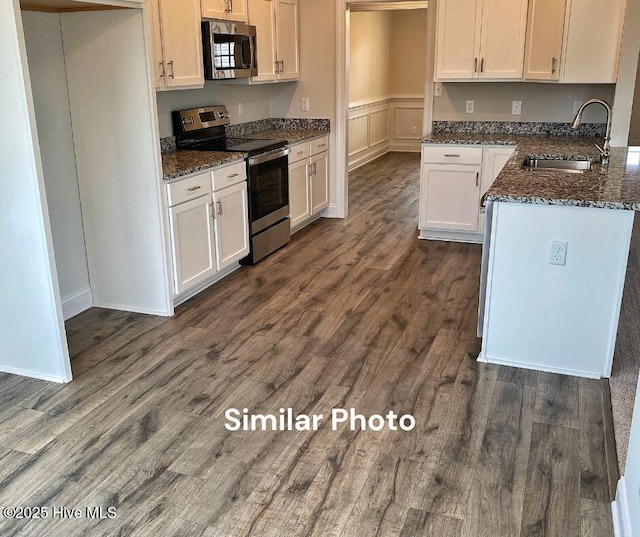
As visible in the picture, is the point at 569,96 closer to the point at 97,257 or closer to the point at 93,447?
the point at 97,257

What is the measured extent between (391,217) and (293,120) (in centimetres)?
143

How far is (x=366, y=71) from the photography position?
9.70 metres

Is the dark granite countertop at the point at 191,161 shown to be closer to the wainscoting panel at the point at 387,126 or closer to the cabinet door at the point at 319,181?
the cabinet door at the point at 319,181

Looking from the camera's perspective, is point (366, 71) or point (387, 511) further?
point (366, 71)

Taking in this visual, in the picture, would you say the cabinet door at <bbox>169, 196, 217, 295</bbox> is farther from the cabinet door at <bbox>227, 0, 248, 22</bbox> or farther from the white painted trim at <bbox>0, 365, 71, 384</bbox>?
the cabinet door at <bbox>227, 0, 248, 22</bbox>

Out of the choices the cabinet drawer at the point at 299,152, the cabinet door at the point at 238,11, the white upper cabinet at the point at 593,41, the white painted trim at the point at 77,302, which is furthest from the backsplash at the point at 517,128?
the white painted trim at the point at 77,302

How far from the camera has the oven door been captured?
4.78 m

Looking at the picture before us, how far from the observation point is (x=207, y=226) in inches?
165

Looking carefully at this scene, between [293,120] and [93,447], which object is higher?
[293,120]

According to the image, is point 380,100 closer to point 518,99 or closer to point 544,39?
point 518,99

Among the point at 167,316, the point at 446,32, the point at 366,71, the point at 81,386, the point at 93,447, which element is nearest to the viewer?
the point at 93,447

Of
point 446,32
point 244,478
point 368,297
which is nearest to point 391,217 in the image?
point 446,32

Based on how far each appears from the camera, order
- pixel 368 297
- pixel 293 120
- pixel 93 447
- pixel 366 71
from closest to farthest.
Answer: pixel 93 447 < pixel 368 297 < pixel 293 120 < pixel 366 71

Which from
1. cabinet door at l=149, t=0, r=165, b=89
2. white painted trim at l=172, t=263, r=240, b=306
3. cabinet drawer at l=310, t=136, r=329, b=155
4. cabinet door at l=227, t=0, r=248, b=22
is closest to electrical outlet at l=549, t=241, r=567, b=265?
white painted trim at l=172, t=263, r=240, b=306
